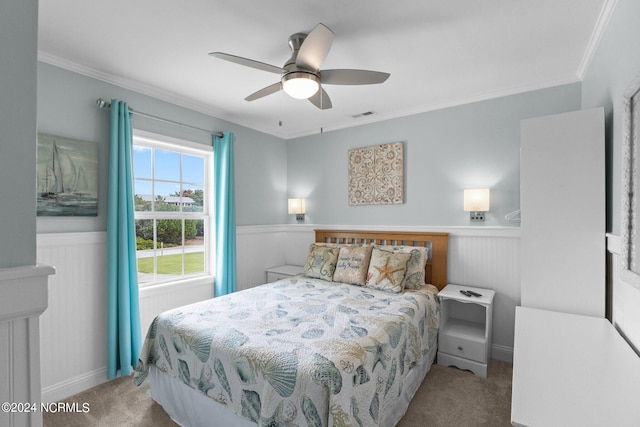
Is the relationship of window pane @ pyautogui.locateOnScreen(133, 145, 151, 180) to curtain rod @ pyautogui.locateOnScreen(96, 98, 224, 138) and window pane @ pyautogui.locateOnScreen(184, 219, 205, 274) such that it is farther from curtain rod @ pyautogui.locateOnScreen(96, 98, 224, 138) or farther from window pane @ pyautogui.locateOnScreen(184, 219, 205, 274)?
window pane @ pyautogui.locateOnScreen(184, 219, 205, 274)

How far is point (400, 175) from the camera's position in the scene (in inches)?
143

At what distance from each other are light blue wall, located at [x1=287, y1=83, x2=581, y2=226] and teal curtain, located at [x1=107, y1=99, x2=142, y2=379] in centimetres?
236

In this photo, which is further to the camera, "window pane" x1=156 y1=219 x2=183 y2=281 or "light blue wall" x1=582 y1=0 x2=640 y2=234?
"window pane" x1=156 y1=219 x2=183 y2=281

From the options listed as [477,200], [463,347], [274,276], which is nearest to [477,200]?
[477,200]

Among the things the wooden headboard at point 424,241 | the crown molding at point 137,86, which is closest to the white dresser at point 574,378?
the wooden headboard at point 424,241

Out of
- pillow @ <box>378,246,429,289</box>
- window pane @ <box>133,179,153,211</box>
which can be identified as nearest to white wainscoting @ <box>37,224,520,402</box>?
pillow @ <box>378,246,429,289</box>

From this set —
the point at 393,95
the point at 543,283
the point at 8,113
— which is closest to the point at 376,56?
the point at 393,95

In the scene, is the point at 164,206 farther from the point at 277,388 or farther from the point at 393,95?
the point at 393,95

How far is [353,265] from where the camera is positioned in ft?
10.7

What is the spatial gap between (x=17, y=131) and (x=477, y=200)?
3.21 m

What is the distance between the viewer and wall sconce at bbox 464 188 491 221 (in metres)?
2.95

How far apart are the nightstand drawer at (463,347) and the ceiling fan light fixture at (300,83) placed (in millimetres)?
2498

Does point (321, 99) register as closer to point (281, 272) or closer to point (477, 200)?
point (477, 200)

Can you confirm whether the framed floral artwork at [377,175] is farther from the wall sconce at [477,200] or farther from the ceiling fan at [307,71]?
the ceiling fan at [307,71]
